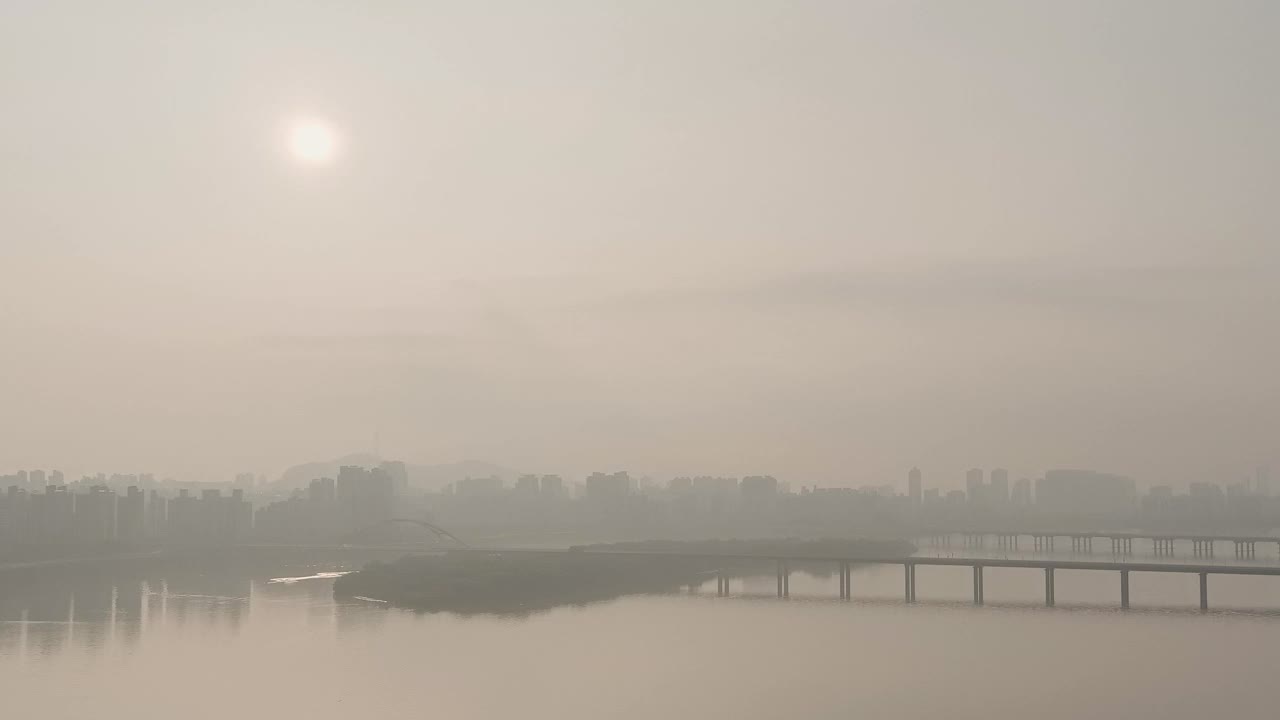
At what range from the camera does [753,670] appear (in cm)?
4341

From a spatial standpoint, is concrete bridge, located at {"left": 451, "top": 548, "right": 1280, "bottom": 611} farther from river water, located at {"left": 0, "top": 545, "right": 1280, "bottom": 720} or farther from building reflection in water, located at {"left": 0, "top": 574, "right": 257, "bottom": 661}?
building reflection in water, located at {"left": 0, "top": 574, "right": 257, "bottom": 661}

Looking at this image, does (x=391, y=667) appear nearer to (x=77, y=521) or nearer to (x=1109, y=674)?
(x=1109, y=674)

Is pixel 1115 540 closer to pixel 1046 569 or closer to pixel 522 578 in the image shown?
pixel 1046 569

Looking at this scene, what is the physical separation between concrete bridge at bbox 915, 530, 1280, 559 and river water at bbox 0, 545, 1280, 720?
64769 millimetres

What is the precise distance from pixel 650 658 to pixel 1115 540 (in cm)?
12677

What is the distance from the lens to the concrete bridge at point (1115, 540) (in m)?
134

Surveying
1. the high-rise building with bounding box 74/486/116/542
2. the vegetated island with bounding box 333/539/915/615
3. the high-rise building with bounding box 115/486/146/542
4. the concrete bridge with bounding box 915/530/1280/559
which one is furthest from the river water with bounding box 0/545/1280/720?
the concrete bridge with bounding box 915/530/1280/559

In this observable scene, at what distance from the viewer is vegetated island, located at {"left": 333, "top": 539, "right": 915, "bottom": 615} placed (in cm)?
7100

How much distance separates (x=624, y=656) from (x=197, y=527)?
3449 inches

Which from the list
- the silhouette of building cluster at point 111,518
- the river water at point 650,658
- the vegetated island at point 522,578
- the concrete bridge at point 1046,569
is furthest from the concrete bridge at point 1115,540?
the silhouette of building cluster at point 111,518

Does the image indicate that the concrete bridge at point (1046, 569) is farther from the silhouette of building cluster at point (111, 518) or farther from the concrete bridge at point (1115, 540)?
the concrete bridge at point (1115, 540)

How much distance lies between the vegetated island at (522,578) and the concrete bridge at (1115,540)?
2119 inches

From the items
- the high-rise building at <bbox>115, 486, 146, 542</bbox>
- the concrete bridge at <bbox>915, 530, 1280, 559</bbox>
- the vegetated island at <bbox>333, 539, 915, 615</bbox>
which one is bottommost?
the concrete bridge at <bbox>915, 530, 1280, 559</bbox>

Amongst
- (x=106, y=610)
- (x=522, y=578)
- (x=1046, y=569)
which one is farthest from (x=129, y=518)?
(x=1046, y=569)
